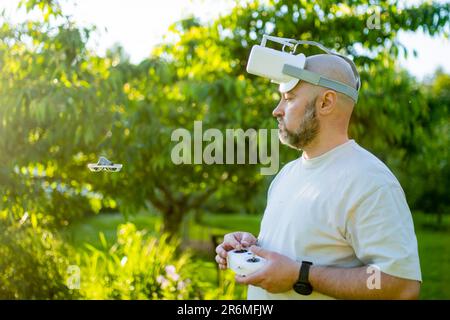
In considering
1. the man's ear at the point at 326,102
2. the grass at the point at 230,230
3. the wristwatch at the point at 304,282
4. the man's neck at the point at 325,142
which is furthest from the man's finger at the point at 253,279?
the grass at the point at 230,230

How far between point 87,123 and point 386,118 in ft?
6.74

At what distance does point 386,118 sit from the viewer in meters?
4.11

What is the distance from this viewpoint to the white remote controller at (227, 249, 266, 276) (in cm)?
168

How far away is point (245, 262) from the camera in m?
1.71

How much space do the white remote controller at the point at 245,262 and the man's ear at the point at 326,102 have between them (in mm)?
483

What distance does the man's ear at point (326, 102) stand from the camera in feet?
5.77

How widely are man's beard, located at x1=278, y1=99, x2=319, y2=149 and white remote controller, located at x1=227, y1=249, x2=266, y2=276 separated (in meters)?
0.37

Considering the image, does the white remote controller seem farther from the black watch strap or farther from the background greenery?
the background greenery

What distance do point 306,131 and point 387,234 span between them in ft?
1.37

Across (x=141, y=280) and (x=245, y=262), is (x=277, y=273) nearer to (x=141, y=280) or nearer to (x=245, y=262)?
(x=245, y=262)

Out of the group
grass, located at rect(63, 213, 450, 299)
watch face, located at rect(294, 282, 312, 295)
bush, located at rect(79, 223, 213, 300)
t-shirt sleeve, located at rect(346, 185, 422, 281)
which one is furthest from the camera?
grass, located at rect(63, 213, 450, 299)

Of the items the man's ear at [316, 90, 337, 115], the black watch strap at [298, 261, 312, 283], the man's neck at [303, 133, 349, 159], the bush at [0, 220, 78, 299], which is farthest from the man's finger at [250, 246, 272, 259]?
the bush at [0, 220, 78, 299]

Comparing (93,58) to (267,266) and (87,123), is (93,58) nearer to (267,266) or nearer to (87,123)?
(87,123)
